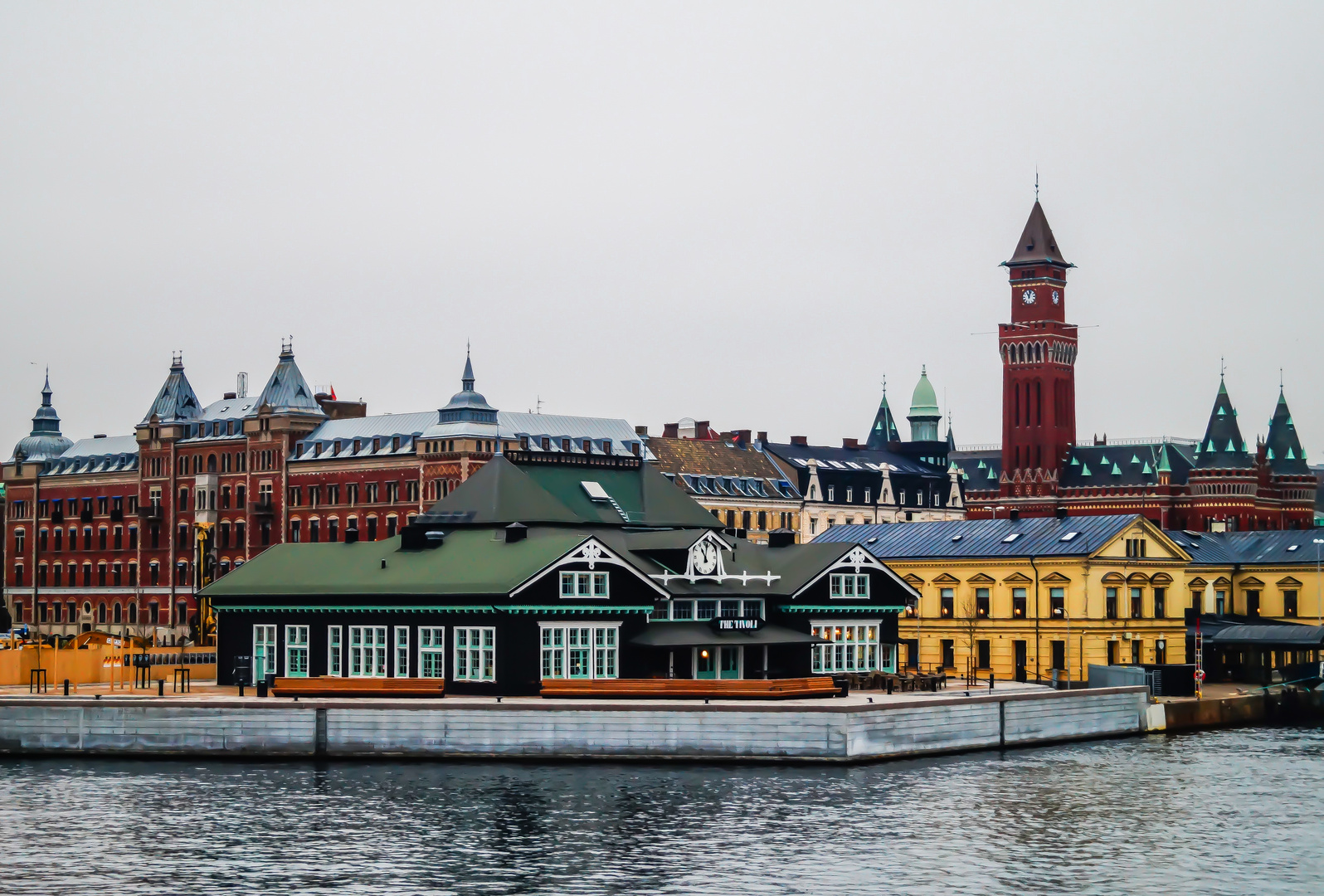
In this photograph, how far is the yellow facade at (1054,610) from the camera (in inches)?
4092

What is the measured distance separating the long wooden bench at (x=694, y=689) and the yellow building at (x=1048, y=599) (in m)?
26.6

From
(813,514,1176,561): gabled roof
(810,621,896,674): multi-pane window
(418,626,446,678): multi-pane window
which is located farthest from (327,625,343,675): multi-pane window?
(813,514,1176,561): gabled roof

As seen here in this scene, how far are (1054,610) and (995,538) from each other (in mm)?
6981

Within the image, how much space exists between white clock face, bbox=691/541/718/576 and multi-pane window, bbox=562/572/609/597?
5.17 metres

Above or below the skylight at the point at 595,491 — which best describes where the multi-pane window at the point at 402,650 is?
below

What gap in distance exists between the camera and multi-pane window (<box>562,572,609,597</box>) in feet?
267

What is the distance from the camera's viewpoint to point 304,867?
170ft

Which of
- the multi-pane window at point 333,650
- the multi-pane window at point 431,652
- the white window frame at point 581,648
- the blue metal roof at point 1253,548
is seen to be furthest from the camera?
the blue metal roof at point 1253,548

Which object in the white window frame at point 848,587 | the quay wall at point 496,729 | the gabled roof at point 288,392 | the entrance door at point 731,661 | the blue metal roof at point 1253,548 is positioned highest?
the gabled roof at point 288,392

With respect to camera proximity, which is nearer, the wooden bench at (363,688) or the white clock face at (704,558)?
the wooden bench at (363,688)

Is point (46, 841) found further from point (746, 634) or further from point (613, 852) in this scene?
point (746, 634)

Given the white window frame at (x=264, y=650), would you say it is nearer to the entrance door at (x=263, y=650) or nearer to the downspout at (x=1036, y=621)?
the entrance door at (x=263, y=650)

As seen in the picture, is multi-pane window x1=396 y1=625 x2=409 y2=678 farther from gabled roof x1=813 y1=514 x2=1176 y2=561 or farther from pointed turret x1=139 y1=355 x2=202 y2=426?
pointed turret x1=139 y1=355 x2=202 y2=426

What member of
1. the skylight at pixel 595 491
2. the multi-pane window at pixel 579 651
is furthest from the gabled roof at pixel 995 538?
the multi-pane window at pixel 579 651
